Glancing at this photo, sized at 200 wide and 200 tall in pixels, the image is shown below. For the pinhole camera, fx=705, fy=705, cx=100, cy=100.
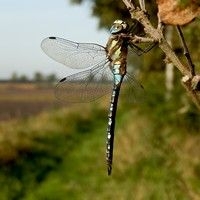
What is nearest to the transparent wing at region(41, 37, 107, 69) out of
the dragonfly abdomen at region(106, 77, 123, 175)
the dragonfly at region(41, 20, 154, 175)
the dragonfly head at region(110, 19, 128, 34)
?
Answer: the dragonfly at region(41, 20, 154, 175)

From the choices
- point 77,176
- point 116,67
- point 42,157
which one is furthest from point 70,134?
point 116,67

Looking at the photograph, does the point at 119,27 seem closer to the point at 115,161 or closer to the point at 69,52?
the point at 69,52

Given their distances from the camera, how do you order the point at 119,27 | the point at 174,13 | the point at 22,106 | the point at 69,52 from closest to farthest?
the point at 174,13 < the point at 119,27 < the point at 69,52 < the point at 22,106

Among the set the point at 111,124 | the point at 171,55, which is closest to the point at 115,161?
the point at 111,124

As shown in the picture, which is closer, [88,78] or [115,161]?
[88,78]

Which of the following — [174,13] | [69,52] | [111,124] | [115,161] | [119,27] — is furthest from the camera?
[115,161]

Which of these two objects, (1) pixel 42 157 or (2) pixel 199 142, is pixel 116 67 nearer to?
(2) pixel 199 142

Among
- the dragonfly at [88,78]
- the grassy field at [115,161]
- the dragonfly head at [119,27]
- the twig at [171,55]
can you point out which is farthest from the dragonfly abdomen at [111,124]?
the grassy field at [115,161]
